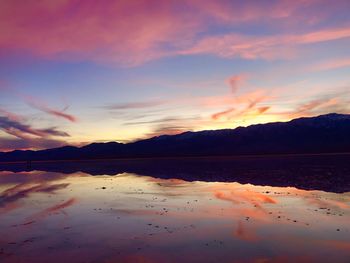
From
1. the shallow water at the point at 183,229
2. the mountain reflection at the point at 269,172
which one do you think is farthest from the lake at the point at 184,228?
the mountain reflection at the point at 269,172

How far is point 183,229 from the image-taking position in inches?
691

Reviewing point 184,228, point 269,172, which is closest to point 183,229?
point 184,228

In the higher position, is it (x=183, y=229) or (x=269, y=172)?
(x=269, y=172)

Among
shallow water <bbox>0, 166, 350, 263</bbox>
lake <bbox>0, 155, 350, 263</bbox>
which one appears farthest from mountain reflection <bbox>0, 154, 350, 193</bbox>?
shallow water <bbox>0, 166, 350, 263</bbox>

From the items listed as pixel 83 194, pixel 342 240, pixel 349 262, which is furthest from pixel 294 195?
pixel 83 194

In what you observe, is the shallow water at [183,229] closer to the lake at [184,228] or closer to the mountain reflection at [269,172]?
the lake at [184,228]

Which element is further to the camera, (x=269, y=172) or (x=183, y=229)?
(x=269, y=172)

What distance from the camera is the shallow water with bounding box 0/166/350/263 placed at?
13297 mm

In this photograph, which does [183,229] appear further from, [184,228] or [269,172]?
Answer: [269,172]

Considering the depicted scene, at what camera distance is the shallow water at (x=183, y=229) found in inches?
523

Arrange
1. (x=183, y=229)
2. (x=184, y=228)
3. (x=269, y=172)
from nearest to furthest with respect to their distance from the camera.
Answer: (x=183, y=229) → (x=184, y=228) → (x=269, y=172)

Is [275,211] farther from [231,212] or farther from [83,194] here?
[83,194]

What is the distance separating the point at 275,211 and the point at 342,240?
7091 mm

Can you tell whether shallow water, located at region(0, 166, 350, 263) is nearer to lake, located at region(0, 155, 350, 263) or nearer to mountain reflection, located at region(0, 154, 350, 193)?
lake, located at region(0, 155, 350, 263)
